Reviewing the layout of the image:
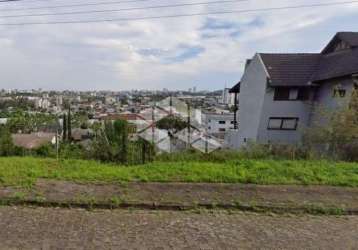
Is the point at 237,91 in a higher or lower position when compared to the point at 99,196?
higher

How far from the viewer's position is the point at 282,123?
784 inches

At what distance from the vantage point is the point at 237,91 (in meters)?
25.7

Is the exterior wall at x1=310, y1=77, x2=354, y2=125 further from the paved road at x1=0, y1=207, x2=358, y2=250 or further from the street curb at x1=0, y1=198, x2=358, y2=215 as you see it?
the paved road at x1=0, y1=207, x2=358, y2=250

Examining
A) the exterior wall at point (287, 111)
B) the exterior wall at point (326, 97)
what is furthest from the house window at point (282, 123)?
the exterior wall at point (326, 97)

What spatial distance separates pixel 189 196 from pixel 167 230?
3.85 feet

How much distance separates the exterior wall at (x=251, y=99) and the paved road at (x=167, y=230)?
15537 mm

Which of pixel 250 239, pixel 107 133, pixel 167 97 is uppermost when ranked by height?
pixel 167 97

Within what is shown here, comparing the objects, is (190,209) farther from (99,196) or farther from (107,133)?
(107,133)

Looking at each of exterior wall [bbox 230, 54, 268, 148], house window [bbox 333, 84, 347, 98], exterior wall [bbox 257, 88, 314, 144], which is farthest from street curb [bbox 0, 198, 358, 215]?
exterior wall [bbox 257, 88, 314, 144]

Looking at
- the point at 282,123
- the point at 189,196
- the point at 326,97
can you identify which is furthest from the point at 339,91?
the point at 189,196

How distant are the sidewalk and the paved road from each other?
19 centimetres

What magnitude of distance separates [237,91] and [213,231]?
915 inches

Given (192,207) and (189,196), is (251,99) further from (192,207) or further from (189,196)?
(192,207)

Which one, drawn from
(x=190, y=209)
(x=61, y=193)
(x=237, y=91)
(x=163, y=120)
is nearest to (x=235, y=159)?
(x=190, y=209)
